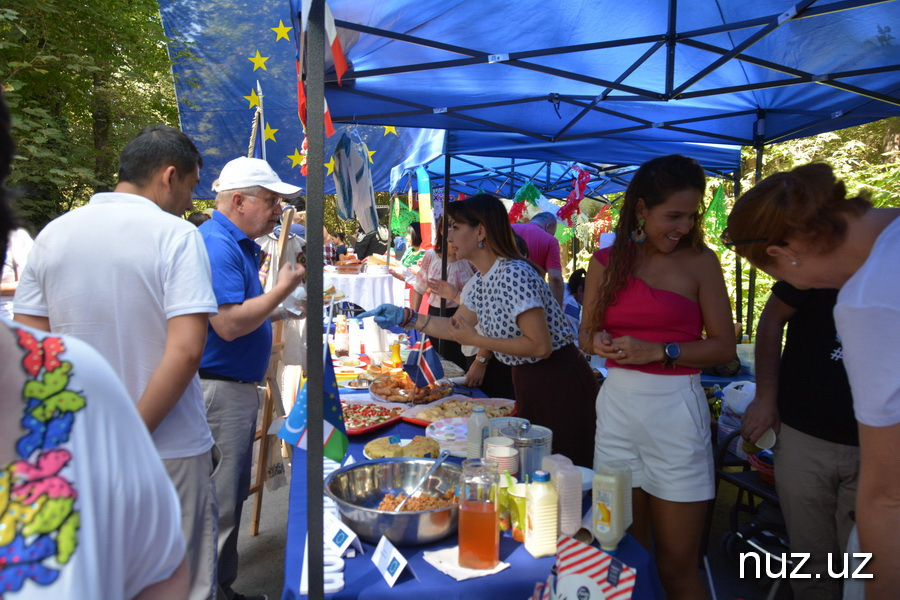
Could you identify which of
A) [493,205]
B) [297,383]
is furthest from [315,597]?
[297,383]

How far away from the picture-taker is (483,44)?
3.13 m

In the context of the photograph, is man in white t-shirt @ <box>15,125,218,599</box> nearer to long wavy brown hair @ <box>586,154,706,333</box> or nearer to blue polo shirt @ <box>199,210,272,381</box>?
blue polo shirt @ <box>199,210,272,381</box>

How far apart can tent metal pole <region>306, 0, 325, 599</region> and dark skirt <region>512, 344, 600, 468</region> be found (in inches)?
58.3

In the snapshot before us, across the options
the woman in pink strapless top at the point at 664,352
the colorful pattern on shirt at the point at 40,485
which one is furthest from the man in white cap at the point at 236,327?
the colorful pattern on shirt at the point at 40,485

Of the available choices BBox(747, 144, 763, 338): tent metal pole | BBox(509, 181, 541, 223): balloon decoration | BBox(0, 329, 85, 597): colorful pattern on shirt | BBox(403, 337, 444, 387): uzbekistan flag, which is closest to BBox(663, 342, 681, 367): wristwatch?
BBox(403, 337, 444, 387): uzbekistan flag

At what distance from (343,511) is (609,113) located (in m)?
3.60

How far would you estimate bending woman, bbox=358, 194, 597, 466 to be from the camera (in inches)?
96.9

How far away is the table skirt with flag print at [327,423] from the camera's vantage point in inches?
52.5

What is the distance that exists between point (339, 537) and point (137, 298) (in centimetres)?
94

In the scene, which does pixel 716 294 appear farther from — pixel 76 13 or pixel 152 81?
pixel 152 81

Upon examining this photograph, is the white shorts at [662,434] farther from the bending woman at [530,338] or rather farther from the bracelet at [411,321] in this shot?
the bracelet at [411,321]

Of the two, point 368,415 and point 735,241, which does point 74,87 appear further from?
point 735,241

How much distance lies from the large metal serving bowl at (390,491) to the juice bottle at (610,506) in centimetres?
37

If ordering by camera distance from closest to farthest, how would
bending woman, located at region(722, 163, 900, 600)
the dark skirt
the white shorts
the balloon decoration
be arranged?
bending woman, located at region(722, 163, 900, 600), the white shorts, the dark skirt, the balloon decoration
